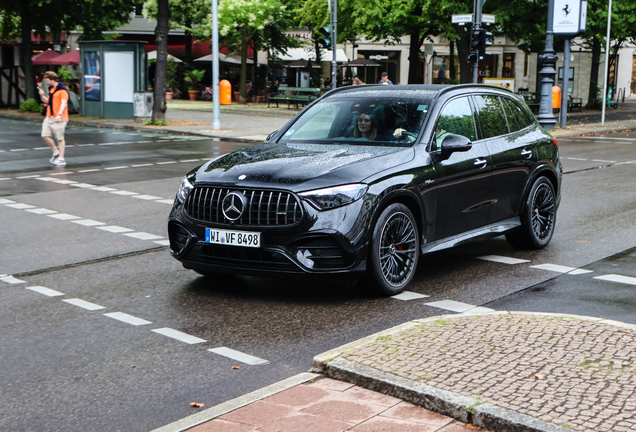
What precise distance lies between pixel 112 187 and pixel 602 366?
34.5ft

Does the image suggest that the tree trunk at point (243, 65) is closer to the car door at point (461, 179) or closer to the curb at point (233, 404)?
the car door at point (461, 179)

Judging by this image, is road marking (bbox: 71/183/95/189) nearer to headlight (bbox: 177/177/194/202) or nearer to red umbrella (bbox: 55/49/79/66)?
headlight (bbox: 177/177/194/202)

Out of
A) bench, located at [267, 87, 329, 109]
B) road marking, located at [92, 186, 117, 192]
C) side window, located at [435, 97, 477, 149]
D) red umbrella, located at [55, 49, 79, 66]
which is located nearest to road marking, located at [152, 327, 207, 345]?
side window, located at [435, 97, 477, 149]

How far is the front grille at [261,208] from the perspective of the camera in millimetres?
5951

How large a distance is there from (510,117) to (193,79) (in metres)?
45.8

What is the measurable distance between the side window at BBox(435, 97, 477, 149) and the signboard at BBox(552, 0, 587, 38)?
21.5 meters

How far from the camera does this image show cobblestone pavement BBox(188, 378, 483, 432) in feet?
12.4

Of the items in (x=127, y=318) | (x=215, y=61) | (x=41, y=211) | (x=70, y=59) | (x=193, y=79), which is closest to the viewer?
(x=127, y=318)

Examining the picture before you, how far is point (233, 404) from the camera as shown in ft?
13.4

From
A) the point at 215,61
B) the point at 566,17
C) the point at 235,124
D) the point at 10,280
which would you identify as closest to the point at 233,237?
the point at 10,280

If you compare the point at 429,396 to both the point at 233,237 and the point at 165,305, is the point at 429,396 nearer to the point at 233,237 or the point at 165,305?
the point at 233,237

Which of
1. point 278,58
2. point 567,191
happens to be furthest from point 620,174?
point 278,58

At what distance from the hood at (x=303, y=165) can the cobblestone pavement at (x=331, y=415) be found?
212 cm

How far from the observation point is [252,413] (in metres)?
3.97
